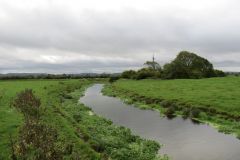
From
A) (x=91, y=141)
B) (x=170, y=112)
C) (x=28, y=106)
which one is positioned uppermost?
(x=28, y=106)

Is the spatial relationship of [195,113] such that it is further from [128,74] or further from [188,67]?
[128,74]

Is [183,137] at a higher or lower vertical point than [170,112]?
lower

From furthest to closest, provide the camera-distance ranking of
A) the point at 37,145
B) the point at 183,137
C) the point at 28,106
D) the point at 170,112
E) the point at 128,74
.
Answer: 1. the point at 128,74
2. the point at 170,112
3. the point at 28,106
4. the point at 183,137
5. the point at 37,145

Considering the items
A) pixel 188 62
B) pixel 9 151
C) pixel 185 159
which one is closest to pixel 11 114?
pixel 9 151

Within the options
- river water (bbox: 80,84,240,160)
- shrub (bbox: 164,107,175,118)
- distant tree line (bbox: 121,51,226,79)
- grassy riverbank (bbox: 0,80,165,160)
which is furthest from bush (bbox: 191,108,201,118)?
distant tree line (bbox: 121,51,226,79)

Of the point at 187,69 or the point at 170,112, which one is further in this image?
the point at 187,69

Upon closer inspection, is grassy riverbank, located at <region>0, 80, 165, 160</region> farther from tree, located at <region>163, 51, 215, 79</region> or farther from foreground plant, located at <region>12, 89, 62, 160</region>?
tree, located at <region>163, 51, 215, 79</region>

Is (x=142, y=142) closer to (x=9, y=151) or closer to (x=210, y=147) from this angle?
(x=210, y=147)

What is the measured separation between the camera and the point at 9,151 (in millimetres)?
A: 19688

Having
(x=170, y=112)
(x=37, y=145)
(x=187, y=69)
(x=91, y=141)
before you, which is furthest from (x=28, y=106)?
(x=187, y=69)

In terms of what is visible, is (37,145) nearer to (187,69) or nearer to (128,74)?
(187,69)

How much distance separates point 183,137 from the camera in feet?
94.9

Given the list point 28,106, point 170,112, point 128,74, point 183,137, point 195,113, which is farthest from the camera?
point 128,74

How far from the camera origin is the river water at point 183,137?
76.7 feet
